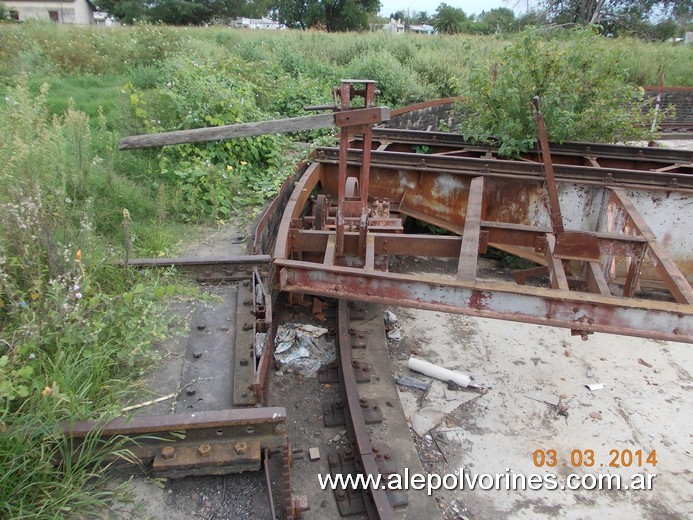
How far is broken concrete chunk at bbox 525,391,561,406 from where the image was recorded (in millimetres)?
4191

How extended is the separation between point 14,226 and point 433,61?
538 inches

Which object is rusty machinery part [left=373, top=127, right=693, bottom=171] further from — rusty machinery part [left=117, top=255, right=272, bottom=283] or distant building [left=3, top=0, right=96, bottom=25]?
distant building [left=3, top=0, right=96, bottom=25]

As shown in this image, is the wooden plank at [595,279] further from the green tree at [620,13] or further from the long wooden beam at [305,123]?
the green tree at [620,13]

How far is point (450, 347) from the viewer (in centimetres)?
484

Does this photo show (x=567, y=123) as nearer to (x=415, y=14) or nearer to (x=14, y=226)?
(x=14, y=226)

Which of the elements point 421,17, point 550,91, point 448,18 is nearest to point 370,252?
point 550,91

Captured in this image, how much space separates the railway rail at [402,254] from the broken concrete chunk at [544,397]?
3.12 ft

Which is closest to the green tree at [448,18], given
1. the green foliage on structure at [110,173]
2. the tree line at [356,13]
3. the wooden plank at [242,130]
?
the tree line at [356,13]

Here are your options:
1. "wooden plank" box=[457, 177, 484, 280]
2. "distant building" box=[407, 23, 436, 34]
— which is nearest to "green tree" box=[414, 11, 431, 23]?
"distant building" box=[407, 23, 436, 34]

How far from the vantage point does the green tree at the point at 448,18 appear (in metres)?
55.6

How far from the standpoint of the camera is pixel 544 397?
424 centimetres

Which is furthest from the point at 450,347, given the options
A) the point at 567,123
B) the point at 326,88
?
the point at 326,88

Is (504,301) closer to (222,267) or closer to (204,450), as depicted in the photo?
(204,450)

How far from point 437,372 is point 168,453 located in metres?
2.52
